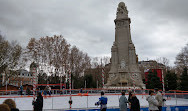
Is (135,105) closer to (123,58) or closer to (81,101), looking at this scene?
(81,101)

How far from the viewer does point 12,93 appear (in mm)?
29625

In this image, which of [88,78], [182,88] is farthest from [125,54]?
[182,88]

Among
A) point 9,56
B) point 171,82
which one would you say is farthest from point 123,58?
point 9,56

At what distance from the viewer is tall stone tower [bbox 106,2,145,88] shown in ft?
135

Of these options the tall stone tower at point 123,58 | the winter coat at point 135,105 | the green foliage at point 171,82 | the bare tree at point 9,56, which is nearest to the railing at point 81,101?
the winter coat at point 135,105

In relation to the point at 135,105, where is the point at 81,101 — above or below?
below

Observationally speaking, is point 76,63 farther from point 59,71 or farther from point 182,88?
point 182,88

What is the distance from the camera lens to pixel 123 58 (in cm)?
4328

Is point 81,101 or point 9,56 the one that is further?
point 9,56

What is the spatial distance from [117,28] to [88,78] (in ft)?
59.6

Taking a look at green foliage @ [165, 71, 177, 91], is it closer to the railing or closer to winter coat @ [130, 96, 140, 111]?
the railing

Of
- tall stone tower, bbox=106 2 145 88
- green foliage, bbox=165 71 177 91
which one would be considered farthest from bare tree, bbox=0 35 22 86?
green foliage, bbox=165 71 177 91

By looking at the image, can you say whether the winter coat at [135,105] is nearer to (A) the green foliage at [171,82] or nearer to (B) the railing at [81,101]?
(B) the railing at [81,101]

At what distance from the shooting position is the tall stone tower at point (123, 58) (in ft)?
135
